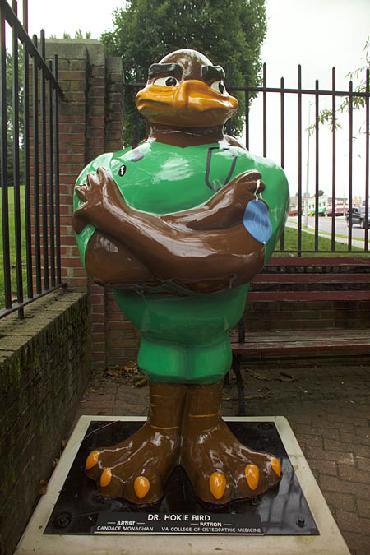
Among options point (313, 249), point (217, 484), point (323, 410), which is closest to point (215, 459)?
point (217, 484)

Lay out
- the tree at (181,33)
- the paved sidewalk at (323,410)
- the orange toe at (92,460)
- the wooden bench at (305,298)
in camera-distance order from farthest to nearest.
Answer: the tree at (181,33) < the wooden bench at (305,298) < the paved sidewalk at (323,410) < the orange toe at (92,460)

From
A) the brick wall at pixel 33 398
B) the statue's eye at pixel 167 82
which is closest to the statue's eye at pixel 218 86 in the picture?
the statue's eye at pixel 167 82

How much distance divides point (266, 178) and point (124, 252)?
0.59m

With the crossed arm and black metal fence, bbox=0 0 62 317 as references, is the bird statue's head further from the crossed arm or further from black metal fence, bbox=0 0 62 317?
black metal fence, bbox=0 0 62 317

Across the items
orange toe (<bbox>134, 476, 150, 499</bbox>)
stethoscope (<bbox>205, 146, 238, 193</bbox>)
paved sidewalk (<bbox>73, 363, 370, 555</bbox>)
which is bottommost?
paved sidewalk (<bbox>73, 363, 370, 555</bbox>)

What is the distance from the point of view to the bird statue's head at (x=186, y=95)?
1821mm

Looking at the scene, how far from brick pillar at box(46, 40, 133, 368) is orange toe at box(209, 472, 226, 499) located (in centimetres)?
220

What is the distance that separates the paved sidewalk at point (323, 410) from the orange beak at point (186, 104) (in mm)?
1818

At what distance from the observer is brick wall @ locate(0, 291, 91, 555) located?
6.13 ft

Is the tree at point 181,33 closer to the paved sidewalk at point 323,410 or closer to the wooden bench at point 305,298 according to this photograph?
the wooden bench at point 305,298

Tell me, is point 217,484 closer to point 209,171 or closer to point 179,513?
point 179,513

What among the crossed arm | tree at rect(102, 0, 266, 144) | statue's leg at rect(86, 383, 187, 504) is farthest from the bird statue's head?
tree at rect(102, 0, 266, 144)

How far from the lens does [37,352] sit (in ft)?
7.46

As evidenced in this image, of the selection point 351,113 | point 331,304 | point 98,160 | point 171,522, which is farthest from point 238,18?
point 171,522
